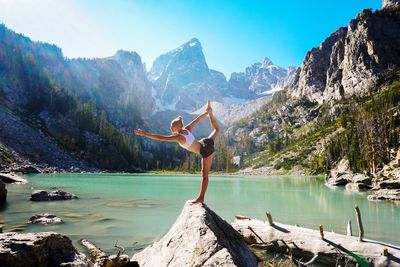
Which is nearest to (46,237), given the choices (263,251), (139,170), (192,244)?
(192,244)

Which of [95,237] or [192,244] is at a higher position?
[192,244]

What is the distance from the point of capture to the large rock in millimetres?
10016

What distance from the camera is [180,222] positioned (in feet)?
30.9

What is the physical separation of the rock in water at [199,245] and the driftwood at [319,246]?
5.09 meters

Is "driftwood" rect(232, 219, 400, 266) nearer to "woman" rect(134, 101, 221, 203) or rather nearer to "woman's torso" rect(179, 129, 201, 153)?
"woman" rect(134, 101, 221, 203)

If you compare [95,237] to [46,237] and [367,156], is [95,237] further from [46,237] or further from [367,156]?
[367,156]

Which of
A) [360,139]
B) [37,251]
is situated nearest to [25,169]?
[37,251]

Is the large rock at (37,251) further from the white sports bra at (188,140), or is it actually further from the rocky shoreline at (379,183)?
the rocky shoreline at (379,183)

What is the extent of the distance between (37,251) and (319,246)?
12.2 metres

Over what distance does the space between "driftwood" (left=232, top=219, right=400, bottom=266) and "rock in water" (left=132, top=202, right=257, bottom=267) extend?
5.09 metres

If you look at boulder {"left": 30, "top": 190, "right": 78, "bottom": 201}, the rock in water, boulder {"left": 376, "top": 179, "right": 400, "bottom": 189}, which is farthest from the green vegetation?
the rock in water

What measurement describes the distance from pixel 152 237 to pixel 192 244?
13.6 meters

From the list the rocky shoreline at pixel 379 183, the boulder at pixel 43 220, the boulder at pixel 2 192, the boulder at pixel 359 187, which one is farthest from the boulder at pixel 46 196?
the boulder at pixel 359 187

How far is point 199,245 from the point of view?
25.7 feet
